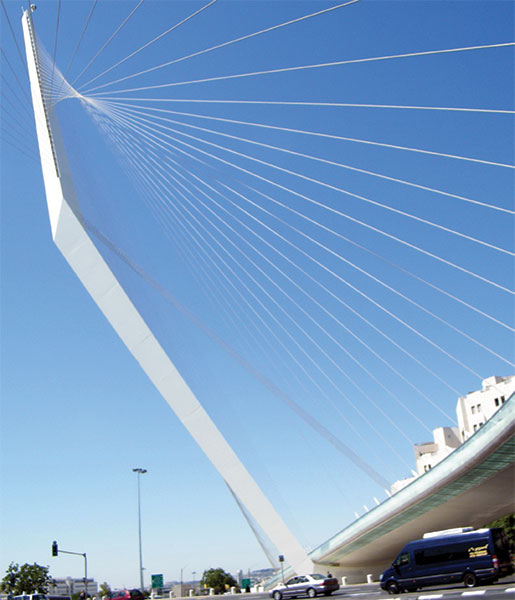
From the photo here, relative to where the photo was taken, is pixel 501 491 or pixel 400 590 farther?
pixel 501 491

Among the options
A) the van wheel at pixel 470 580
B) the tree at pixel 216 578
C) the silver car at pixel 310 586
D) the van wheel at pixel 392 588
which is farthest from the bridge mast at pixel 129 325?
the tree at pixel 216 578

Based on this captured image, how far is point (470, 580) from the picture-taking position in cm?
1781

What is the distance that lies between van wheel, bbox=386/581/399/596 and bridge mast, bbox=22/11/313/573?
259 centimetres

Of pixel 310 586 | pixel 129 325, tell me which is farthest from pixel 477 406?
pixel 129 325

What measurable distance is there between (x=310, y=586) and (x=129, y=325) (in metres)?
12.3

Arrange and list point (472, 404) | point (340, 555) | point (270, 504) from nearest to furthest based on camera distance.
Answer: point (270, 504)
point (340, 555)
point (472, 404)

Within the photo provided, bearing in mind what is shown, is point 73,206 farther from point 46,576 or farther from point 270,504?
point 46,576

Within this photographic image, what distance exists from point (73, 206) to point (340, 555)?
847 inches

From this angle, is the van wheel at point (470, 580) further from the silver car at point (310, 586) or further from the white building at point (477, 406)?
the white building at point (477, 406)

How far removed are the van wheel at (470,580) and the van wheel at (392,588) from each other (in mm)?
2225

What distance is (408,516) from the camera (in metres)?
27.2

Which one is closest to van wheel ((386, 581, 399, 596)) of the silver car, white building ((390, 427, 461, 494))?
the silver car

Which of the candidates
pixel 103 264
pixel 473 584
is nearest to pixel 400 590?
pixel 473 584

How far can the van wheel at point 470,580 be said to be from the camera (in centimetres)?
1775
